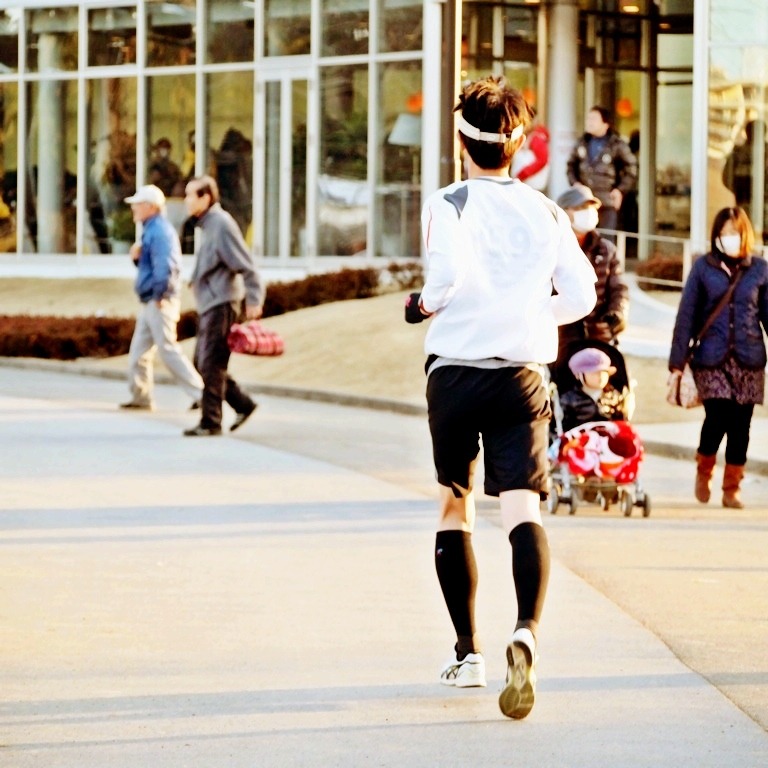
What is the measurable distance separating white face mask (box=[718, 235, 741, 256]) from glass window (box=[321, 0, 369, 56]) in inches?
732

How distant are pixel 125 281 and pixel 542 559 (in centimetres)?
2692

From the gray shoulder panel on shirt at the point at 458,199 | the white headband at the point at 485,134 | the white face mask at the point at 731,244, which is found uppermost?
the white headband at the point at 485,134

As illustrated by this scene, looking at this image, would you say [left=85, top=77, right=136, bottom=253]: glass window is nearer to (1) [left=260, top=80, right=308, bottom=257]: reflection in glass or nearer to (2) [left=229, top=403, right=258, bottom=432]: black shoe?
(1) [left=260, top=80, right=308, bottom=257]: reflection in glass

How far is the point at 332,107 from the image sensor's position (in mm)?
30188

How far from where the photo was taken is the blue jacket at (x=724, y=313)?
11.7 metres

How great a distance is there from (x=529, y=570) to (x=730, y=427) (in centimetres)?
615

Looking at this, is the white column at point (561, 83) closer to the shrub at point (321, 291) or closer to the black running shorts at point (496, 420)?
the shrub at point (321, 291)

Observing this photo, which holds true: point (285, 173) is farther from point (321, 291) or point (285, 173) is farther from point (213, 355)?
point (213, 355)

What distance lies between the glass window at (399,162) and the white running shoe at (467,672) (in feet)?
74.2

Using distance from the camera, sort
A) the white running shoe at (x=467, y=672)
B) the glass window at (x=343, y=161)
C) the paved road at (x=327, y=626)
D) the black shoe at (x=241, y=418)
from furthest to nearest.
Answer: the glass window at (x=343, y=161), the black shoe at (x=241, y=418), the white running shoe at (x=467, y=672), the paved road at (x=327, y=626)

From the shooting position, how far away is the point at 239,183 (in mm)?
31734

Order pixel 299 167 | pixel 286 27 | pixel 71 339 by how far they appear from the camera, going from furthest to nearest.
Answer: pixel 286 27 < pixel 299 167 < pixel 71 339

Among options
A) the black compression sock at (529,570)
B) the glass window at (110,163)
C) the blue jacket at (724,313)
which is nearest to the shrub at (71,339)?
the glass window at (110,163)

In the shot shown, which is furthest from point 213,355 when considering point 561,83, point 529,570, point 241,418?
point 561,83
